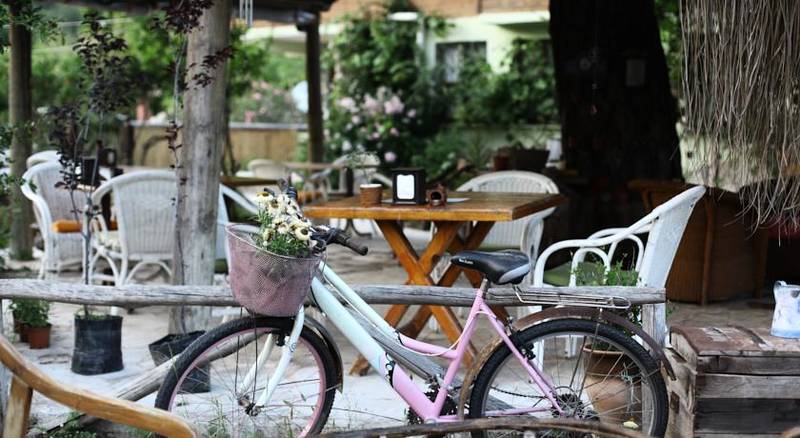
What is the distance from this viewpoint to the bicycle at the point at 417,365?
367cm

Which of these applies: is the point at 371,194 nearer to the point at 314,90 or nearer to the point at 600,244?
the point at 600,244

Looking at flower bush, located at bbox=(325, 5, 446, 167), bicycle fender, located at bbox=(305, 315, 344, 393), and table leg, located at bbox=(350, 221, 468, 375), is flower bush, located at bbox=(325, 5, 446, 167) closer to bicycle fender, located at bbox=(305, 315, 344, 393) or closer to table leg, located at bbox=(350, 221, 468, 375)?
table leg, located at bbox=(350, 221, 468, 375)

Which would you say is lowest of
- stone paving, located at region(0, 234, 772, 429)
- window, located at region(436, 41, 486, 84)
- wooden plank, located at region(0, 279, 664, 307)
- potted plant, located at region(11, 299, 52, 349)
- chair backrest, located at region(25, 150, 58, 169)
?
stone paving, located at region(0, 234, 772, 429)

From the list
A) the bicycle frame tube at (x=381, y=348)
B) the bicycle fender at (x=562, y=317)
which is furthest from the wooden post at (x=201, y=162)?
the bicycle fender at (x=562, y=317)

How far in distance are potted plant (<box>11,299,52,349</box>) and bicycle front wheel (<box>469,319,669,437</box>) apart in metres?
2.92

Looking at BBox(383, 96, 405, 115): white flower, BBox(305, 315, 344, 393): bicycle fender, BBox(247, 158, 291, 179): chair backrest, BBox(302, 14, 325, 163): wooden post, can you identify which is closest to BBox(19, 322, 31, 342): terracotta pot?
BBox(305, 315, 344, 393): bicycle fender

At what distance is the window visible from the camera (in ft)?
52.0

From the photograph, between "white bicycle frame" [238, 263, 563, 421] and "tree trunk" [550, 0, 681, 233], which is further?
"tree trunk" [550, 0, 681, 233]

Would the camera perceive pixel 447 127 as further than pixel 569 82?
Yes

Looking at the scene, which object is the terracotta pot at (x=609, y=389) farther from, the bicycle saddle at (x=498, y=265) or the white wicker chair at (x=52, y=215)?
the white wicker chair at (x=52, y=215)

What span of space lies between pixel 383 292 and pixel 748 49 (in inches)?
67.5

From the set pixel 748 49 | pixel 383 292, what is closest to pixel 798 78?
pixel 748 49

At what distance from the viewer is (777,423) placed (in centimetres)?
372

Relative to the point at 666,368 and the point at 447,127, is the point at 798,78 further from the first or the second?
the point at 447,127
